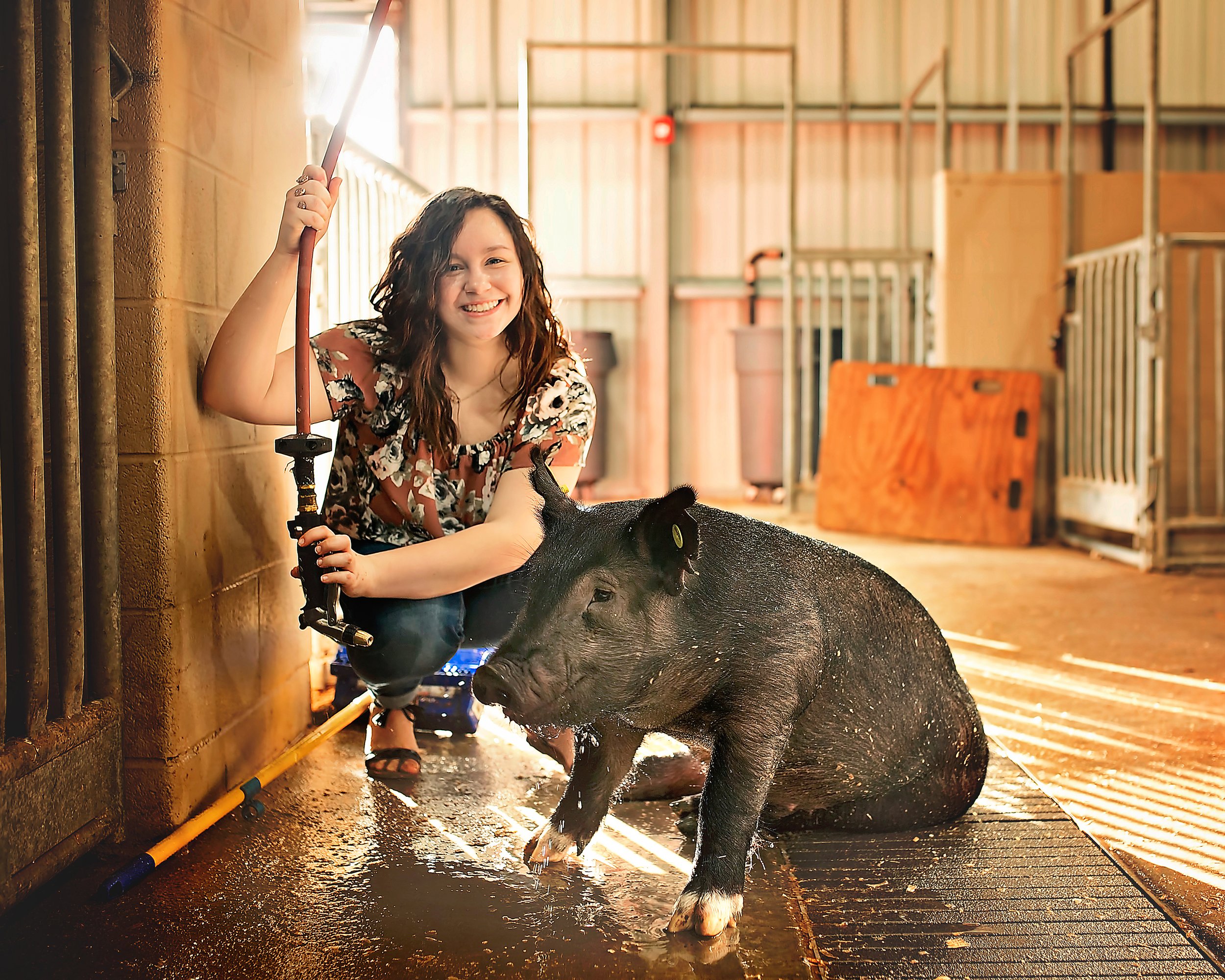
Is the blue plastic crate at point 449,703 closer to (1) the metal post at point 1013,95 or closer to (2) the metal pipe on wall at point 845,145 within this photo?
(1) the metal post at point 1013,95

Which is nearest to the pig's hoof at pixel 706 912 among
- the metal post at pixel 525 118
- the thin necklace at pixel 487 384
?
the thin necklace at pixel 487 384

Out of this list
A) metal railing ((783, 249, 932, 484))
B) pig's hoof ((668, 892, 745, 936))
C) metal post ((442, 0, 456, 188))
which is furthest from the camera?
metal post ((442, 0, 456, 188))

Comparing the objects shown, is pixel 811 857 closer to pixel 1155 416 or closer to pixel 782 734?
pixel 782 734

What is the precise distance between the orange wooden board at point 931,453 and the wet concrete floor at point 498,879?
3331mm

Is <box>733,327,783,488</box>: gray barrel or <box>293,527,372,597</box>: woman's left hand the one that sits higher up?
<box>733,327,783,488</box>: gray barrel

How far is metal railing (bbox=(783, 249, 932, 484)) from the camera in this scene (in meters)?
6.94

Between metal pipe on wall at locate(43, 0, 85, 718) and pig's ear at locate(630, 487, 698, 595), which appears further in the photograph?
metal pipe on wall at locate(43, 0, 85, 718)

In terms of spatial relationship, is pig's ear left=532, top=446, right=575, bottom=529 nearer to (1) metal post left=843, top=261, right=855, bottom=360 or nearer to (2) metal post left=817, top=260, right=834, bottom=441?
(2) metal post left=817, top=260, right=834, bottom=441

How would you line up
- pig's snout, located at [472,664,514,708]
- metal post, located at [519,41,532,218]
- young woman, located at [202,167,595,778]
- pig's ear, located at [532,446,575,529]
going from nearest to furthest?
pig's snout, located at [472,664,514,708], pig's ear, located at [532,446,575,529], young woman, located at [202,167,595,778], metal post, located at [519,41,532,218]

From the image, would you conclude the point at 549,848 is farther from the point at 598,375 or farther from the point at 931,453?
the point at 598,375

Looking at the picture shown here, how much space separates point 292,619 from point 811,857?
129 centimetres

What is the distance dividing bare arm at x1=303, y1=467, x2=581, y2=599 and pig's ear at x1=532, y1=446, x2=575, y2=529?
226 millimetres

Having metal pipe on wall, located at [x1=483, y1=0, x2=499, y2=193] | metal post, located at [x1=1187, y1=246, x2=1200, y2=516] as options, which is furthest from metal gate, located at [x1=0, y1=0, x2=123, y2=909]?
metal pipe on wall, located at [x1=483, y1=0, x2=499, y2=193]

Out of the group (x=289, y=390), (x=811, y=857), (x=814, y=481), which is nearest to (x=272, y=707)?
(x=289, y=390)
